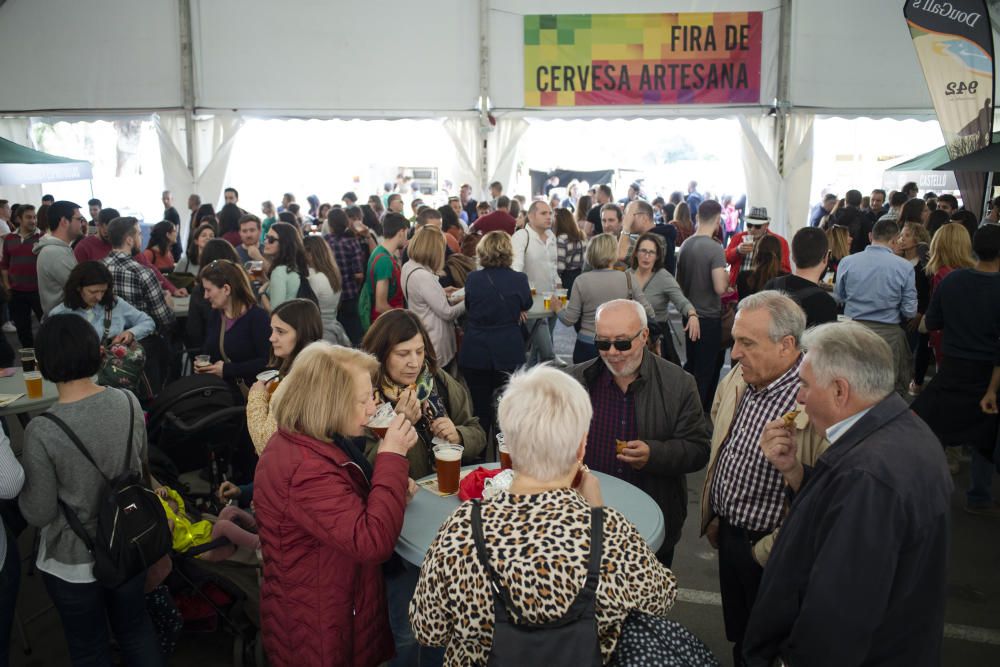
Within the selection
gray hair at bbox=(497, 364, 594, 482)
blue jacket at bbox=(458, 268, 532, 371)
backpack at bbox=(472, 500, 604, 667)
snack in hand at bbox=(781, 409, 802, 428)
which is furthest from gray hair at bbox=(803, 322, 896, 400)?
blue jacket at bbox=(458, 268, 532, 371)

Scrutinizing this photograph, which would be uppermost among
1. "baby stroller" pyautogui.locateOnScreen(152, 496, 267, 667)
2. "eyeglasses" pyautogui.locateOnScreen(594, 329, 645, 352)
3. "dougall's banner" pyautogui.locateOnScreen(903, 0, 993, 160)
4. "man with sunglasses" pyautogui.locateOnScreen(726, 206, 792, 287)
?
"dougall's banner" pyautogui.locateOnScreen(903, 0, 993, 160)

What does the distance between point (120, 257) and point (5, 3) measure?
975 centimetres

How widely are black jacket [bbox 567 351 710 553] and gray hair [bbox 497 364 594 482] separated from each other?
111 centimetres

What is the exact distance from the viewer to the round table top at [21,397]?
354 centimetres

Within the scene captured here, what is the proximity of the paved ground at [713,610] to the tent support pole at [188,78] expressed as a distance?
361 inches

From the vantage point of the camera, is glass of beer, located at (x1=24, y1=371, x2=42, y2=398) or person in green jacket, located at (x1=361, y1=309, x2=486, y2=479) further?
glass of beer, located at (x1=24, y1=371, x2=42, y2=398)

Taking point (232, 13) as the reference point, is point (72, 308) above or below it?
below

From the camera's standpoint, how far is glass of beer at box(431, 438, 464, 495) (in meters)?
2.45

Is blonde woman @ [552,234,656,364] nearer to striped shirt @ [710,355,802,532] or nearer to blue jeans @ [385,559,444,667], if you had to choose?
striped shirt @ [710,355,802,532]

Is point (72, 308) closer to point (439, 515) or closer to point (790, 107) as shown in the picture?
point (439, 515)

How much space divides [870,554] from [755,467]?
781 mm

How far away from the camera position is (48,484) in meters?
2.31

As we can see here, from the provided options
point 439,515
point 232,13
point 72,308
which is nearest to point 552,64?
point 232,13

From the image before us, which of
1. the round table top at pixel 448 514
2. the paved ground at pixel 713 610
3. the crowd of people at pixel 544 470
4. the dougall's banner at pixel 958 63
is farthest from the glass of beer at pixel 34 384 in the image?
the dougall's banner at pixel 958 63
